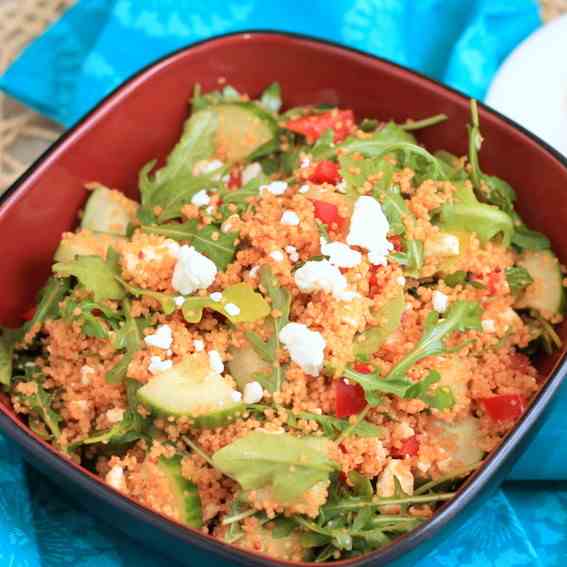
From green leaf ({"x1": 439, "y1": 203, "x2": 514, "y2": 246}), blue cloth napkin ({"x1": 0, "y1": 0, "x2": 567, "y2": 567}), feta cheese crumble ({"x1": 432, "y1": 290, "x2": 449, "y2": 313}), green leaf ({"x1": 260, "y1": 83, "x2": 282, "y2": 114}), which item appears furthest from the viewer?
blue cloth napkin ({"x1": 0, "y1": 0, "x2": 567, "y2": 567})

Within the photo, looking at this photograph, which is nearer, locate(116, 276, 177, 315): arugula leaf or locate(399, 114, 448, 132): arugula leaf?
locate(116, 276, 177, 315): arugula leaf

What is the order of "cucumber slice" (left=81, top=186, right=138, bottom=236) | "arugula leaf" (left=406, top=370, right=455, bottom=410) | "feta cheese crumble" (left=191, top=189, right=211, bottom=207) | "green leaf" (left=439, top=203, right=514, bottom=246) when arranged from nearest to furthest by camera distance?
"arugula leaf" (left=406, top=370, right=455, bottom=410) < "green leaf" (left=439, top=203, right=514, bottom=246) < "feta cheese crumble" (left=191, top=189, right=211, bottom=207) < "cucumber slice" (left=81, top=186, right=138, bottom=236)

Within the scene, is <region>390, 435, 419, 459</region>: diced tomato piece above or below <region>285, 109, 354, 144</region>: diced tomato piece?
below

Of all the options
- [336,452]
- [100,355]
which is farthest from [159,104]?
[336,452]

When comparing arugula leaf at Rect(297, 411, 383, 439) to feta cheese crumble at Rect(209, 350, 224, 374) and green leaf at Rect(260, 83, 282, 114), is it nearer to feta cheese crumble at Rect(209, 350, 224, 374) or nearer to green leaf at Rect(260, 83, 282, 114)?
feta cheese crumble at Rect(209, 350, 224, 374)

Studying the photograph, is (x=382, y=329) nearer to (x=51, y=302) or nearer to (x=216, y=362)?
(x=216, y=362)

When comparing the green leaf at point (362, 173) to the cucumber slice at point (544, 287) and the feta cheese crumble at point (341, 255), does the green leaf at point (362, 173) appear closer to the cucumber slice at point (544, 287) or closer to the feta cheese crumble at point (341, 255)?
the feta cheese crumble at point (341, 255)

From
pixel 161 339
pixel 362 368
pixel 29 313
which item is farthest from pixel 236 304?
pixel 29 313

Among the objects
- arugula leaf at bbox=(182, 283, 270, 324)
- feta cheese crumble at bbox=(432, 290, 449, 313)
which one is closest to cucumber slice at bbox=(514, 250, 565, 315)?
feta cheese crumble at bbox=(432, 290, 449, 313)
